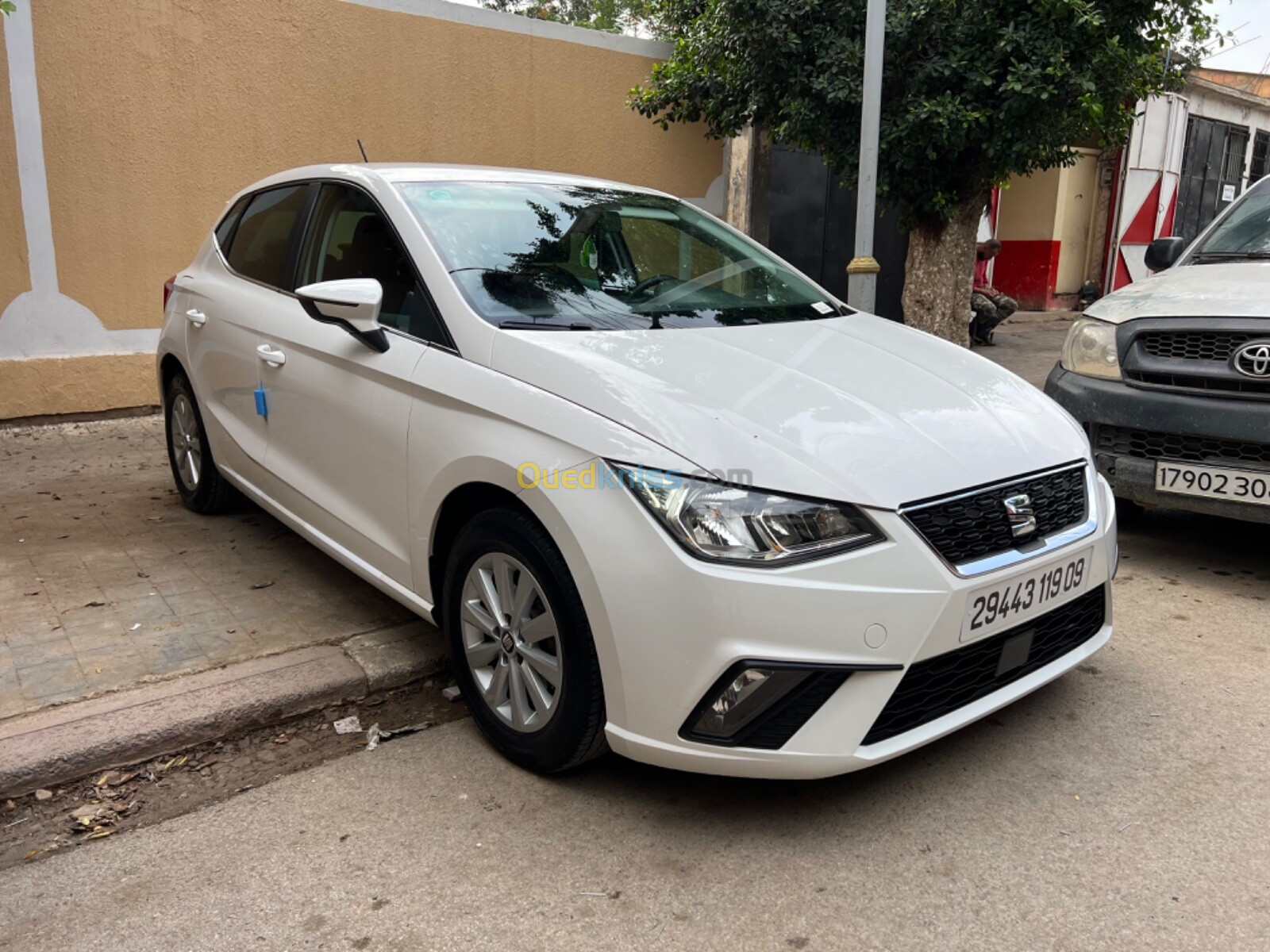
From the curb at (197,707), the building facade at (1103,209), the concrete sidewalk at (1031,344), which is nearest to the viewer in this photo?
the curb at (197,707)

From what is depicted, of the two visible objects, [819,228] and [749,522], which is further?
[819,228]

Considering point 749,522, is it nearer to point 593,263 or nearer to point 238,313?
point 593,263

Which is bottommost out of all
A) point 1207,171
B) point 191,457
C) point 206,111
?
point 191,457

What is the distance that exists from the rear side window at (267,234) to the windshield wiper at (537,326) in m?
1.48

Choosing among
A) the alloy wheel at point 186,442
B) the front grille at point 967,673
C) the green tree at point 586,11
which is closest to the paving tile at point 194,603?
the alloy wheel at point 186,442

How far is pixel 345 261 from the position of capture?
11.6ft

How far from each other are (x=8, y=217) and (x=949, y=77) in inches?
244

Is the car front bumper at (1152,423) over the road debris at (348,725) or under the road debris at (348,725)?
over

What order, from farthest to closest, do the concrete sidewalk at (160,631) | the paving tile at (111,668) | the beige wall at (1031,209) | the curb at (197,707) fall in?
the beige wall at (1031,209)
the paving tile at (111,668)
the concrete sidewalk at (160,631)
the curb at (197,707)

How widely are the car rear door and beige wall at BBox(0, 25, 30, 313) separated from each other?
105 inches

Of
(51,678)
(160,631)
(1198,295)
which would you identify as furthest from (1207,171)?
(51,678)

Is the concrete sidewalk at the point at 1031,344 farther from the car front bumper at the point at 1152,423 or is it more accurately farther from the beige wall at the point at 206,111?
the beige wall at the point at 206,111

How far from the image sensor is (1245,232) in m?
5.05

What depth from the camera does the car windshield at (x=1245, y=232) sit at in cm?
488
